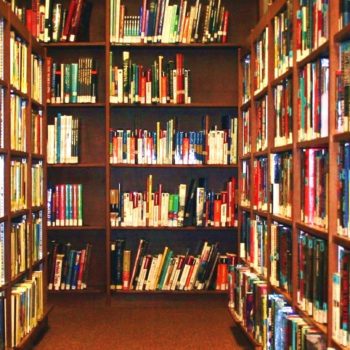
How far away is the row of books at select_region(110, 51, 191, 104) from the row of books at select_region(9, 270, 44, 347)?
157 centimetres

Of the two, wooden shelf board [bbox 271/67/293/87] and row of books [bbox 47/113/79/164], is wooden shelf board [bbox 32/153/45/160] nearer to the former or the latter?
row of books [bbox 47/113/79/164]

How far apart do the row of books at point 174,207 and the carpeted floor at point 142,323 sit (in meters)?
0.61

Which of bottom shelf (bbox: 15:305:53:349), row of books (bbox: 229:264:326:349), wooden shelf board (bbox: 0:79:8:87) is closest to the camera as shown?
row of books (bbox: 229:264:326:349)

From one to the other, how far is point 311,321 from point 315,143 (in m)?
0.71

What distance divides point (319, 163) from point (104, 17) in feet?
10.1

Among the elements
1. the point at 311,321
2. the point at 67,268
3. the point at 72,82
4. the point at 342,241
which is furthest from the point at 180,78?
the point at 342,241

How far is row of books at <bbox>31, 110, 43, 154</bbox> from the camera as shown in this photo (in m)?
3.73

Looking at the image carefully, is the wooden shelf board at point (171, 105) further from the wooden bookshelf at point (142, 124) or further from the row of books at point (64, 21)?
the row of books at point (64, 21)

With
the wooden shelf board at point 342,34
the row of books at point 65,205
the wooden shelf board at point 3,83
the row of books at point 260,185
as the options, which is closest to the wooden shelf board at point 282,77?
the row of books at point 260,185

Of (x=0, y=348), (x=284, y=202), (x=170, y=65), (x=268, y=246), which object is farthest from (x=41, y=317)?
(x=170, y=65)

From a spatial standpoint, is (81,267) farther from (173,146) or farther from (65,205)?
(173,146)

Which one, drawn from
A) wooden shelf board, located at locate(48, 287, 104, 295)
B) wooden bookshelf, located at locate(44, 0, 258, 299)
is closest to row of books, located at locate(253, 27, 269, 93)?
wooden bookshelf, located at locate(44, 0, 258, 299)

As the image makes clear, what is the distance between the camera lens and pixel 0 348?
9.30 ft

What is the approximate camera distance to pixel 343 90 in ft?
6.72
